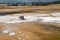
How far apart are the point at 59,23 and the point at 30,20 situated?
0.17m

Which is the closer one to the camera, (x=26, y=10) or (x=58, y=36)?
(x=58, y=36)

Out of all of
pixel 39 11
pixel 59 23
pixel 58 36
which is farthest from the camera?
pixel 39 11

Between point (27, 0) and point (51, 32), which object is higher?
point (27, 0)

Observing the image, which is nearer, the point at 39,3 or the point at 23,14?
the point at 23,14

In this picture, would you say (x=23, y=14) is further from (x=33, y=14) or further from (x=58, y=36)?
(x=58, y=36)

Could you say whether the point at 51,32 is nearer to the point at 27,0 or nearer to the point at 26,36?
the point at 26,36

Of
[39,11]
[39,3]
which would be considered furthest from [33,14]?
[39,3]

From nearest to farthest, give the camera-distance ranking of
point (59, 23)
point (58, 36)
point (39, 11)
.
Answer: point (58, 36) < point (59, 23) < point (39, 11)

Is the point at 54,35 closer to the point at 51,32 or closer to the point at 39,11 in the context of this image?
the point at 51,32

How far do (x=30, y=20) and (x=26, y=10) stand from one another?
0.39 ft

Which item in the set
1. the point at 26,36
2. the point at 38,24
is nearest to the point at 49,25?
the point at 38,24

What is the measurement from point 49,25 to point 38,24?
6 centimetres

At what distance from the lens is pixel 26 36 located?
27.3 inches

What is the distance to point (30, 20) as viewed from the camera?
0.82 meters
